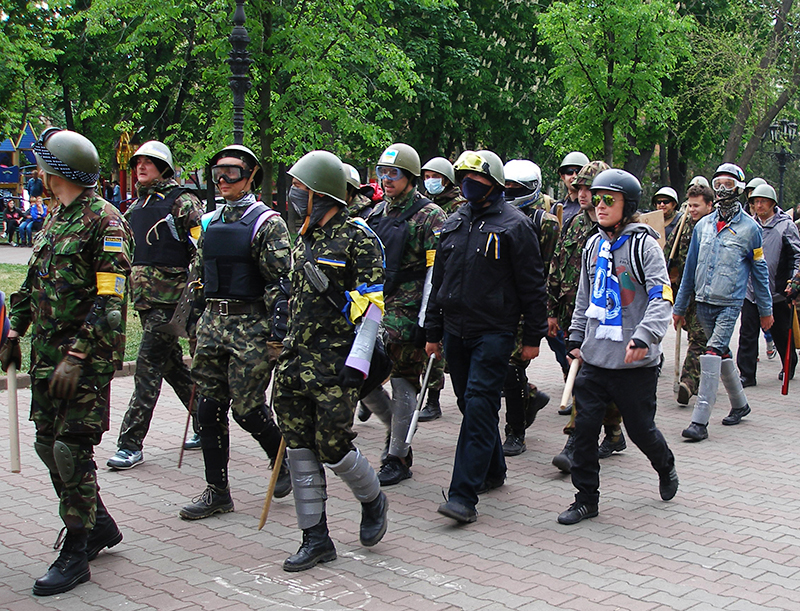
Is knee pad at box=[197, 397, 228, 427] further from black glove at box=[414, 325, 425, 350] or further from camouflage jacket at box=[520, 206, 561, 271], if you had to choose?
camouflage jacket at box=[520, 206, 561, 271]

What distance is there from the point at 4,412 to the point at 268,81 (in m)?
12.2

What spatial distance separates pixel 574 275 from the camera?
25.1 feet

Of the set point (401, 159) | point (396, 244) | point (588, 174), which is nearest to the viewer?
point (401, 159)

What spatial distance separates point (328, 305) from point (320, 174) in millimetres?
727

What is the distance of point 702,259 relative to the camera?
8.57 metres

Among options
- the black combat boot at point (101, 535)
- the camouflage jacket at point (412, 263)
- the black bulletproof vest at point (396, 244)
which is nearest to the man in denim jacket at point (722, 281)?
the camouflage jacket at point (412, 263)

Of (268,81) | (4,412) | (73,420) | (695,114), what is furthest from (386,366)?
(695,114)

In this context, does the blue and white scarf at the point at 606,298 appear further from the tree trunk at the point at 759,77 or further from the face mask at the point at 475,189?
the tree trunk at the point at 759,77

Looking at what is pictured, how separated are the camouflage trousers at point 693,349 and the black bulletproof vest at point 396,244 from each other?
341 cm

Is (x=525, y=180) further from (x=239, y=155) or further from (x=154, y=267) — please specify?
(x=154, y=267)

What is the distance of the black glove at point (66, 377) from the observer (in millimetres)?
4715

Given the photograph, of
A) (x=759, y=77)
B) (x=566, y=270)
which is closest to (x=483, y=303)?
(x=566, y=270)

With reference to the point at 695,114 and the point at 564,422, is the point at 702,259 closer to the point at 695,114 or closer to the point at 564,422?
the point at 564,422

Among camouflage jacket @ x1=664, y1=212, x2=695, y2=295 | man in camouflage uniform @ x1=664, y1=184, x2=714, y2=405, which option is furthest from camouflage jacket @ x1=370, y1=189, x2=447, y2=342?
camouflage jacket @ x1=664, y1=212, x2=695, y2=295
